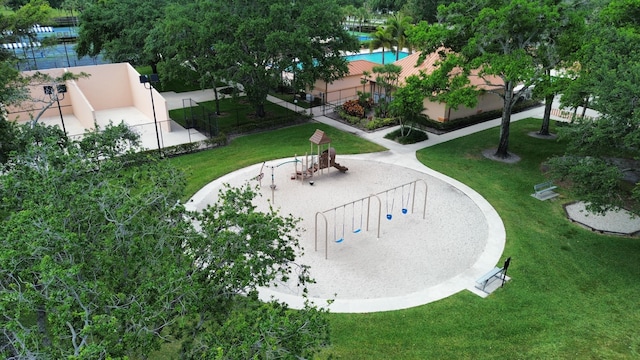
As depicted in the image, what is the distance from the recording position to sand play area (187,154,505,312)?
14805mm

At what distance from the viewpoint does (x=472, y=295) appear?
1445 cm

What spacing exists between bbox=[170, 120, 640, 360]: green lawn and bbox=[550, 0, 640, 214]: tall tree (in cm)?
215

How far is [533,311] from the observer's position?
13.6 metres

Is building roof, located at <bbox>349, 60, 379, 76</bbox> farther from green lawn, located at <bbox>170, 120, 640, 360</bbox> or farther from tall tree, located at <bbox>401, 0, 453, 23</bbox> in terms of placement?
tall tree, located at <bbox>401, 0, 453, 23</bbox>

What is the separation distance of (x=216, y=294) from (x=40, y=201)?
3756 mm

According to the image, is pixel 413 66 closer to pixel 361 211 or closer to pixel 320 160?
pixel 320 160

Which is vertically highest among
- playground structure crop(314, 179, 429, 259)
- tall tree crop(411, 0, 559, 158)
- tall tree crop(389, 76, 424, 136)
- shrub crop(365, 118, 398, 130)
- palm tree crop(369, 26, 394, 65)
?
tall tree crop(411, 0, 559, 158)

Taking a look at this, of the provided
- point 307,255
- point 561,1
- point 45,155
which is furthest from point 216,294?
point 561,1

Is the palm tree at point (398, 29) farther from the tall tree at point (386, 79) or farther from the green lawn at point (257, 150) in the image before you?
the green lawn at point (257, 150)

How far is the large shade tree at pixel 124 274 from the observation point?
6.60 m

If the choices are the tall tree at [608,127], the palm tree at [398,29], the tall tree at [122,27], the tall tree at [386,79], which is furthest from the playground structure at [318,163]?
the palm tree at [398,29]

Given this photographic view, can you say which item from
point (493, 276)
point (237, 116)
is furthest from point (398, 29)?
point (493, 276)

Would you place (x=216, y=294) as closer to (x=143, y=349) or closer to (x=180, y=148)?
(x=143, y=349)

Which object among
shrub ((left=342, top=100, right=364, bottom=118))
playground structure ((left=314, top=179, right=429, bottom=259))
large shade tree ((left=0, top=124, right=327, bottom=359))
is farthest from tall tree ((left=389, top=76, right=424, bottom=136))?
large shade tree ((left=0, top=124, right=327, bottom=359))
